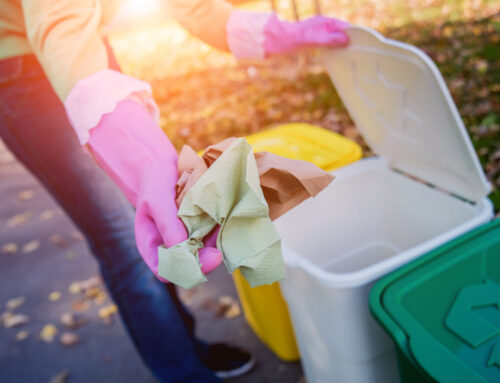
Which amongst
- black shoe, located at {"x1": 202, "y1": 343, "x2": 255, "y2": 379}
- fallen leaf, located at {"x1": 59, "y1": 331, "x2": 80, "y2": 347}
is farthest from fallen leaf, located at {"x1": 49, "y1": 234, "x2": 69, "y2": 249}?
black shoe, located at {"x1": 202, "y1": 343, "x2": 255, "y2": 379}

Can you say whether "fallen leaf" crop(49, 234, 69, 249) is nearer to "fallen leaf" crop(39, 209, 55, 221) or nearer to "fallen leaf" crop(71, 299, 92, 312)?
"fallen leaf" crop(39, 209, 55, 221)

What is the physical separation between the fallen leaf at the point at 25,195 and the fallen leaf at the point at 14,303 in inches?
63.3

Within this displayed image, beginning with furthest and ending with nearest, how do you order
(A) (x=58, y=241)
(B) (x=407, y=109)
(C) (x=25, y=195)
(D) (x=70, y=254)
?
(C) (x=25, y=195) → (A) (x=58, y=241) → (D) (x=70, y=254) → (B) (x=407, y=109)

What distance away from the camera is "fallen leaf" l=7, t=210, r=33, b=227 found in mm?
3646

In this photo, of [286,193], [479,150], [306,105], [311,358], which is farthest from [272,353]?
[306,105]

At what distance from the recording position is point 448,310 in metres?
0.97

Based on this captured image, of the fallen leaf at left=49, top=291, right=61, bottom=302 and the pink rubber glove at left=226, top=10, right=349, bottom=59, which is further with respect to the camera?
the fallen leaf at left=49, top=291, right=61, bottom=302

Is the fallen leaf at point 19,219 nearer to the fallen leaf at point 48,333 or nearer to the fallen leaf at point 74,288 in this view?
the fallen leaf at point 74,288

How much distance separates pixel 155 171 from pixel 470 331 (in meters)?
0.77

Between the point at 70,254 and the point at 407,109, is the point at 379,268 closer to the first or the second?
the point at 407,109

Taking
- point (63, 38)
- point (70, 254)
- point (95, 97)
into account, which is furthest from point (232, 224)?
point (70, 254)

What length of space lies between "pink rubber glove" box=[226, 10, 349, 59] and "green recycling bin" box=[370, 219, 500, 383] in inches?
28.1

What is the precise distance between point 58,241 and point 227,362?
2.03m

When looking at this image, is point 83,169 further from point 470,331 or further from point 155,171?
point 470,331
